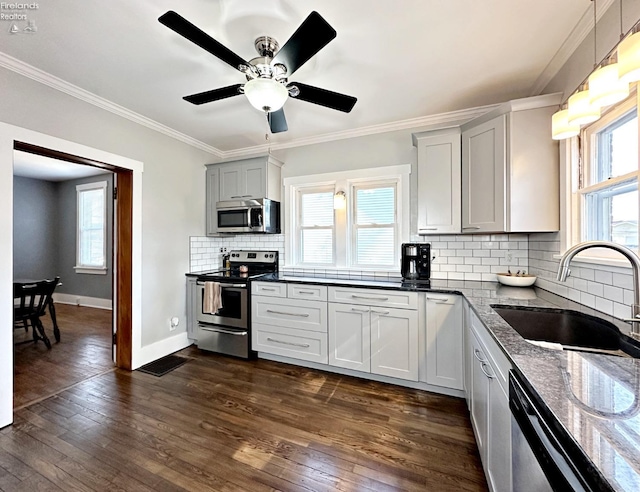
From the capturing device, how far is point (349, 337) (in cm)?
267

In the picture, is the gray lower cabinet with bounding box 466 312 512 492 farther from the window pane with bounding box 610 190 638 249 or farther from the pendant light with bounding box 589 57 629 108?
the pendant light with bounding box 589 57 629 108

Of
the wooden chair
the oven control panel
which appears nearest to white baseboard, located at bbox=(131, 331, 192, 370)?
the oven control panel

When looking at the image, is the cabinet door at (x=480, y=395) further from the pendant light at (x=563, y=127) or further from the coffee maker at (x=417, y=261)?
the pendant light at (x=563, y=127)

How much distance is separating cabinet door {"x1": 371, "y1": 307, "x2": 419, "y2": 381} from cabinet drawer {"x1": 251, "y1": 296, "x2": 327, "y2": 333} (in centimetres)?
52

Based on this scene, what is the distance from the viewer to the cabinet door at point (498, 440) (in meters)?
1.11

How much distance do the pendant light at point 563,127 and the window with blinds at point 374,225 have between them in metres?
1.66

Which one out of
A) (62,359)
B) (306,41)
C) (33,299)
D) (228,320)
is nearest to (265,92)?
(306,41)

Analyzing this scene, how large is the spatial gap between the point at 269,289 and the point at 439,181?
2.03 m

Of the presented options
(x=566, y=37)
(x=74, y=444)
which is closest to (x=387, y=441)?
(x=74, y=444)

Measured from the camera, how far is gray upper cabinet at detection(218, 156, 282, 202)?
3.44 m

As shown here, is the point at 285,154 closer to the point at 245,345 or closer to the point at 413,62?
the point at 413,62

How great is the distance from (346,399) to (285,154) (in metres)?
2.89

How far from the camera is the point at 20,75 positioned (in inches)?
81.7

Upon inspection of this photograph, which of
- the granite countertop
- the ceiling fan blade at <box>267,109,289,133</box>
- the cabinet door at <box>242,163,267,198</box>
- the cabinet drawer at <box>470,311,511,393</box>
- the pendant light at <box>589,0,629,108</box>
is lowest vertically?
the cabinet drawer at <box>470,311,511,393</box>
